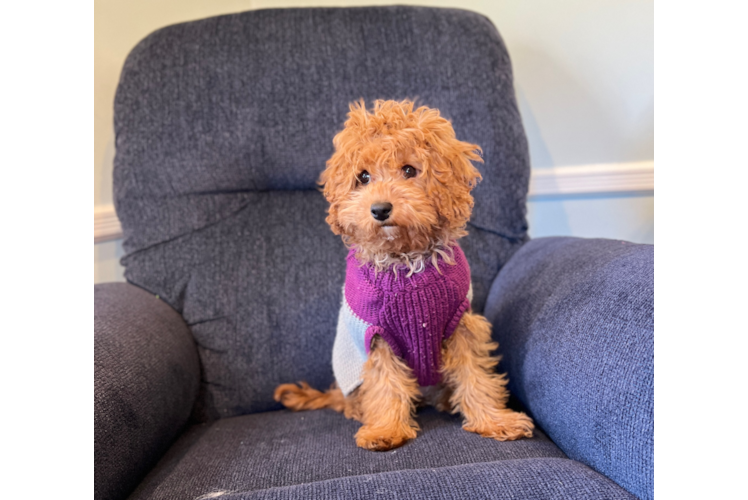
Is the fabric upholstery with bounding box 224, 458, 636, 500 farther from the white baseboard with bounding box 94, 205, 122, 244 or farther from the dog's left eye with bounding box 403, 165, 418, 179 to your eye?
the white baseboard with bounding box 94, 205, 122, 244

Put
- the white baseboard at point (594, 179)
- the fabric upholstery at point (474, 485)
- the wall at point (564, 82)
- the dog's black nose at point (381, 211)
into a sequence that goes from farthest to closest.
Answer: the white baseboard at point (594, 179)
the wall at point (564, 82)
the dog's black nose at point (381, 211)
the fabric upholstery at point (474, 485)

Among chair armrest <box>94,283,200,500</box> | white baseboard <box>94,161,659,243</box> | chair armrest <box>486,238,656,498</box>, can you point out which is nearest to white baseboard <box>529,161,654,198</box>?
white baseboard <box>94,161,659,243</box>

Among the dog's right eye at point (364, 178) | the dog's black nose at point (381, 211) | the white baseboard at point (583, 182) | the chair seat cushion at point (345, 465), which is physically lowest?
the chair seat cushion at point (345, 465)

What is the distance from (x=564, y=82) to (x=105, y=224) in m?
1.95

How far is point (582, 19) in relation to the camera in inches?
74.1

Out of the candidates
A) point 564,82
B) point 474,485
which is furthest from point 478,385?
point 564,82

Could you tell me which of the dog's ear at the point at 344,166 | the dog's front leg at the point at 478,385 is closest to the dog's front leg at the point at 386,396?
the dog's front leg at the point at 478,385

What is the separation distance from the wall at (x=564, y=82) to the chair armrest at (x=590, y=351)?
2.50ft

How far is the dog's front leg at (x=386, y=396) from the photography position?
1.19 m

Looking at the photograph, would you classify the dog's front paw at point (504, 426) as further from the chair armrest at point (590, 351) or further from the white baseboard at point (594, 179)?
the white baseboard at point (594, 179)

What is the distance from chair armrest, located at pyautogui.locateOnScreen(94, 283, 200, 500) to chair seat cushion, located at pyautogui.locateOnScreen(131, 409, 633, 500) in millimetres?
70

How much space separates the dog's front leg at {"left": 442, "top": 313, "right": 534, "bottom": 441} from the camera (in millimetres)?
1194
